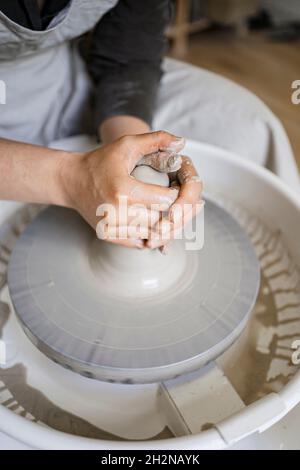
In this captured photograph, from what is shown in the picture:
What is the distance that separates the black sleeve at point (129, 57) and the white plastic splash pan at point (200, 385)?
195mm

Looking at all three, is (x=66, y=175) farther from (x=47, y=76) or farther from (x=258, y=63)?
(x=258, y=63)

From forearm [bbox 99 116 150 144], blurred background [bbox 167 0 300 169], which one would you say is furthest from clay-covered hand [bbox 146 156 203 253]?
blurred background [bbox 167 0 300 169]

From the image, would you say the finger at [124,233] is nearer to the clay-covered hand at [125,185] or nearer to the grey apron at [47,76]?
the clay-covered hand at [125,185]

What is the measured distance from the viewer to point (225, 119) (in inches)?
49.6

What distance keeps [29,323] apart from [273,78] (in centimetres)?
277

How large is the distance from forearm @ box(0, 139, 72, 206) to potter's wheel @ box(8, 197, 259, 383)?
12cm

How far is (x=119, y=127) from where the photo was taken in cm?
117

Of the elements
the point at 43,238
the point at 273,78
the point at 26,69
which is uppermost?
the point at 26,69

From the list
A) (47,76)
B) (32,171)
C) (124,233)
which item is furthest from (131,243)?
(47,76)

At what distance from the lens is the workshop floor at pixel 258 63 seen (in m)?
2.92

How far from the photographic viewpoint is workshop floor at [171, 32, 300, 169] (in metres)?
2.92

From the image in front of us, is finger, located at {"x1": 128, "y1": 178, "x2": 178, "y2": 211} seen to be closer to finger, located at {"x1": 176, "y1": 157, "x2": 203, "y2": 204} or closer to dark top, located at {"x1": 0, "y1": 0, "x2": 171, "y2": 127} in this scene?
finger, located at {"x1": 176, "y1": 157, "x2": 203, "y2": 204}
